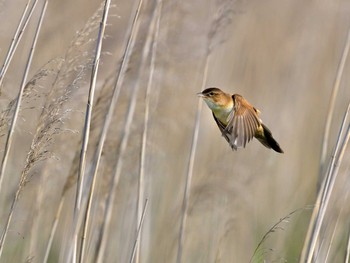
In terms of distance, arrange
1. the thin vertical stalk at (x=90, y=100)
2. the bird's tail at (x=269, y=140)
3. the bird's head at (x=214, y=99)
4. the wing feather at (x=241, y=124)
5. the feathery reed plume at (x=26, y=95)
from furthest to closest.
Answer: the bird's tail at (x=269, y=140)
the bird's head at (x=214, y=99)
the wing feather at (x=241, y=124)
the feathery reed plume at (x=26, y=95)
the thin vertical stalk at (x=90, y=100)

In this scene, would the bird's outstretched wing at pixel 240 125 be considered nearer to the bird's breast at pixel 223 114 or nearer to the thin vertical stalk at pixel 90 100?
the bird's breast at pixel 223 114

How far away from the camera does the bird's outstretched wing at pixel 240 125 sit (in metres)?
2.77

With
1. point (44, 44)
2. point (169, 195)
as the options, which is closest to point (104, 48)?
point (44, 44)

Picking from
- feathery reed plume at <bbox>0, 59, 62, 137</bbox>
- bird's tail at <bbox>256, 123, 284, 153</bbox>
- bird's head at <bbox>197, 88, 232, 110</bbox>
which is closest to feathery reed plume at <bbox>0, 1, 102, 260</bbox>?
feathery reed plume at <bbox>0, 59, 62, 137</bbox>

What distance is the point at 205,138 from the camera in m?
4.66

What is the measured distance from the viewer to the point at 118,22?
235 inches

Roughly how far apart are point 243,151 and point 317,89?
46.2 inches

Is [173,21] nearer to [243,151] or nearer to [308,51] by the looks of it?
[243,151]

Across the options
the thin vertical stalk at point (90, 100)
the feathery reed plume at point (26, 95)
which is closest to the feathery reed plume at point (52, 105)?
the feathery reed plume at point (26, 95)

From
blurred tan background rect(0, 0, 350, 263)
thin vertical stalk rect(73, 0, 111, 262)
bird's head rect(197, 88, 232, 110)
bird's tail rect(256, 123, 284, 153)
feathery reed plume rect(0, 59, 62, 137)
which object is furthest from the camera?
blurred tan background rect(0, 0, 350, 263)

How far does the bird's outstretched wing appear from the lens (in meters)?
2.77

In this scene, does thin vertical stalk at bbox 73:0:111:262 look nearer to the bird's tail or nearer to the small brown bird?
the small brown bird

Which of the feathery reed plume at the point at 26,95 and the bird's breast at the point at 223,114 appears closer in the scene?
the feathery reed plume at the point at 26,95

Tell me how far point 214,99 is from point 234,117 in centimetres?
10
